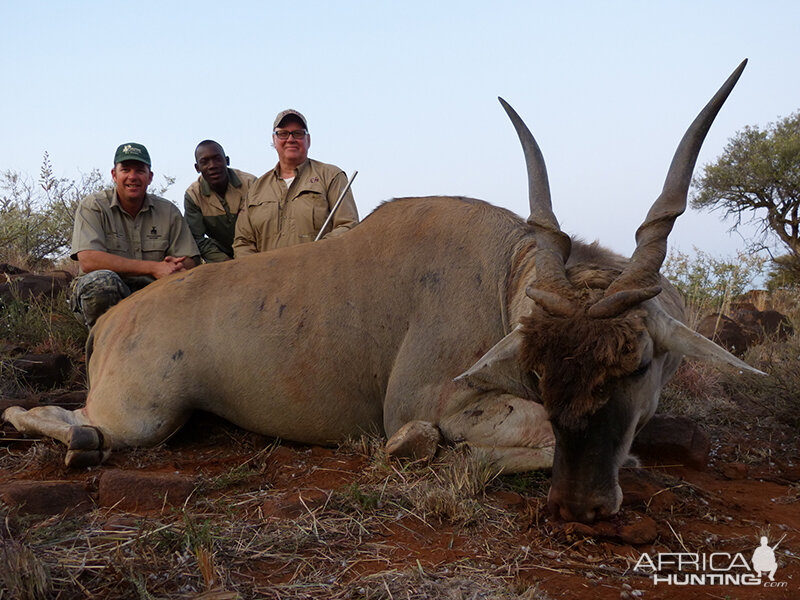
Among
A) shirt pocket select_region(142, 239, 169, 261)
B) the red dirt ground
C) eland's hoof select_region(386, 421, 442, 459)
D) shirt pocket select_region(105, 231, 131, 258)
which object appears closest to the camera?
the red dirt ground

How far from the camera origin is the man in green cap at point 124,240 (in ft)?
18.7

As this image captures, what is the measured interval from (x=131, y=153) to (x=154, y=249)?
83cm

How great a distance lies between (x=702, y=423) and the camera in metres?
4.90

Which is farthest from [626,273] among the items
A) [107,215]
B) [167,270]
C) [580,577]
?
[107,215]

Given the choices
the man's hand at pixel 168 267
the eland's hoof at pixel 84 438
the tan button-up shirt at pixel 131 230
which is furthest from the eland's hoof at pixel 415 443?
the tan button-up shirt at pixel 131 230

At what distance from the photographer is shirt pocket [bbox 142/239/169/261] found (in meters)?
6.32

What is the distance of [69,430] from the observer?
13.1 ft

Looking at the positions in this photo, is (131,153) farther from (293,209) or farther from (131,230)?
(293,209)

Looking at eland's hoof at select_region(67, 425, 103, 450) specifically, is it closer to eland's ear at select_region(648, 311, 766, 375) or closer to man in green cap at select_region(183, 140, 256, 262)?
eland's ear at select_region(648, 311, 766, 375)

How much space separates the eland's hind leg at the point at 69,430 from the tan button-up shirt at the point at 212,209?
3485 mm

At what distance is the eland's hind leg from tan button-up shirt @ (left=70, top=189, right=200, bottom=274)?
1878 mm

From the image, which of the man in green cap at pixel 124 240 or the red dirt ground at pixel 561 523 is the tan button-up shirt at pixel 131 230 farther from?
the red dirt ground at pixel 561 523

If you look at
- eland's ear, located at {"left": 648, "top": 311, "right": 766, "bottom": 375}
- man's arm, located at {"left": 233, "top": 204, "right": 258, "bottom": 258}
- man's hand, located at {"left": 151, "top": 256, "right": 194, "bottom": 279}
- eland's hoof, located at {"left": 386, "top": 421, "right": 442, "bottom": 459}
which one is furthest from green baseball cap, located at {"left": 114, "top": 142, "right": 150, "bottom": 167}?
eland's ear, located at {"left": 648, "top": 311, "right": 766, "bottom": 375}

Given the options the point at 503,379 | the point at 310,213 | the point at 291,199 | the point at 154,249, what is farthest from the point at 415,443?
the point at 291,199
